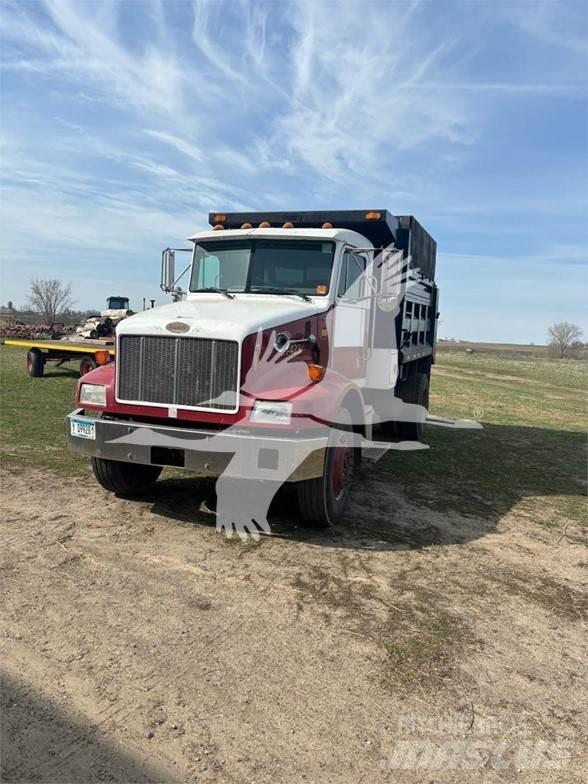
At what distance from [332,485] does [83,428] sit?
2146 mm

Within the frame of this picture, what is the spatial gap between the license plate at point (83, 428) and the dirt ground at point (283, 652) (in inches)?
27.7

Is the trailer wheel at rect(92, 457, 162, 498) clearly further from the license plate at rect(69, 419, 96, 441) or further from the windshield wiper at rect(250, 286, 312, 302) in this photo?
the windshield wiper at rect(250, 286, 312, 302)

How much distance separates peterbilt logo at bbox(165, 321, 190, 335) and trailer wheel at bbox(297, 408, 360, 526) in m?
1.45

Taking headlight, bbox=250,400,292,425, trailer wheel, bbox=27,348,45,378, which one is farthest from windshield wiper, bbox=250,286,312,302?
trailer wheel, bbox=27,348,45,378

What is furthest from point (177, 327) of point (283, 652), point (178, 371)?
point (283, 652)

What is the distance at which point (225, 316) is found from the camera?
4.99 m

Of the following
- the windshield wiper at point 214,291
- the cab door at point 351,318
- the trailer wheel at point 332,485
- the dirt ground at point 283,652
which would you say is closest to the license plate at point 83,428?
the dirt ground at point 283,652

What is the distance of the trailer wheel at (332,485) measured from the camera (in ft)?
15.8

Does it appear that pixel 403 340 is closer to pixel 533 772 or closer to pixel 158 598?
pixel 158 598

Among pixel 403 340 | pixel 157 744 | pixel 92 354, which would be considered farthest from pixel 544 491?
pixel 92 354

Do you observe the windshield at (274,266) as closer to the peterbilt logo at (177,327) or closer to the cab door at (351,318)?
the cab door at (351,318)

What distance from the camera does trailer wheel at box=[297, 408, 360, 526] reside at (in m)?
4.80

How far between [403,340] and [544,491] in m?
2.51

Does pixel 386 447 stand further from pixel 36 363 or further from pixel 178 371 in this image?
pixel 36 363
